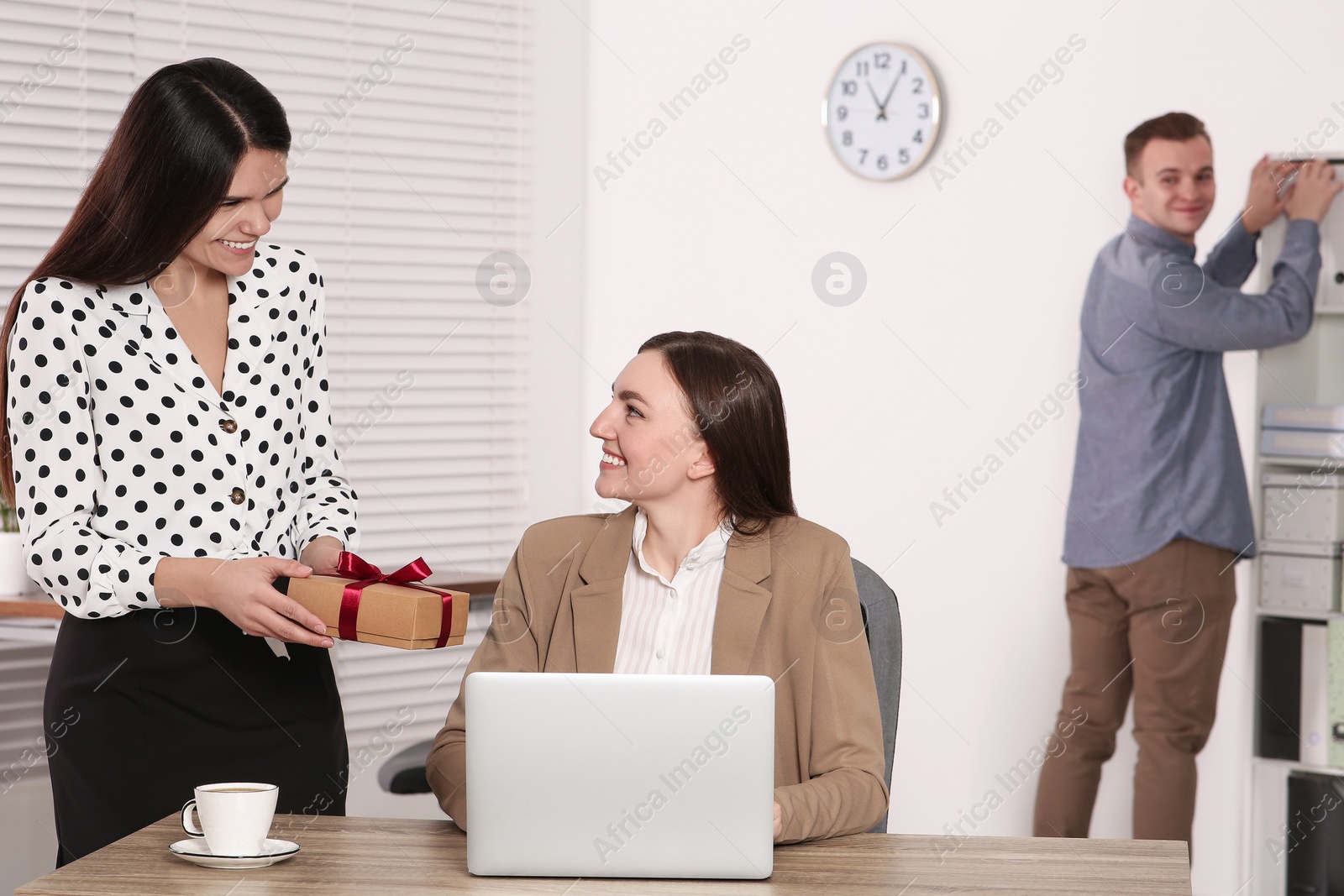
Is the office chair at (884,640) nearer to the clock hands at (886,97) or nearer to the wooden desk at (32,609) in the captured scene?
the wooden desk at (32,609)

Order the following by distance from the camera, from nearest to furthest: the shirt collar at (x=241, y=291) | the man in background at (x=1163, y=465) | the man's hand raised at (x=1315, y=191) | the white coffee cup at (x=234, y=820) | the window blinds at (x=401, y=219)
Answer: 1. the white coffee cup at (x=234, y=820)
2. the shirt collar at (x=241, y=291)
3. the man's hand raised at (x=1315, y=191)
4. the man in background at (x=1163, y=465)
5. the window blinds at (x=401, y=219)

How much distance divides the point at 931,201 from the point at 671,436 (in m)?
2.37

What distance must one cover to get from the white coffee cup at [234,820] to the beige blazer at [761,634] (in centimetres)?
25

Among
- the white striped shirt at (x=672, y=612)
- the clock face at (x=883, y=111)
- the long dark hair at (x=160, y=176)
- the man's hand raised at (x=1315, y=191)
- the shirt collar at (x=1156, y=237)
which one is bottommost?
the white striped shirt at (x=672, y=612)

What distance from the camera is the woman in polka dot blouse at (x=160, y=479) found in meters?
1.70

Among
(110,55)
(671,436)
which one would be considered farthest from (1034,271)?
(110,55)

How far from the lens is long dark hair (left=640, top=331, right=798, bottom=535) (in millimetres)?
1943

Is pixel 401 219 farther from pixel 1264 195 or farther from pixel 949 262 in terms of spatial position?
pixel 1264 195

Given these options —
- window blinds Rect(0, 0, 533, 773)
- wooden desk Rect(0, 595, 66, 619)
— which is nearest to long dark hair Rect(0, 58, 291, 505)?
wooden desk Rect(0, 595, 66, 619)

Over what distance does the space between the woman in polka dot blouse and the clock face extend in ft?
8.55

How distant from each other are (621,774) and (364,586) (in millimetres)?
427

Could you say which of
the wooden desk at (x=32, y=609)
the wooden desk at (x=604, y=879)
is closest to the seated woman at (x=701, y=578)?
the wooden desk at (x=604, y=879)

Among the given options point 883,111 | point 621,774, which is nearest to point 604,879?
point 621,774

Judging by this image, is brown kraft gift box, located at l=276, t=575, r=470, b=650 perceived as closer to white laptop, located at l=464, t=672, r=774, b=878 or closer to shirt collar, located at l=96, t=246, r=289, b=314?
white laptop, located at l=464, t=672, r=774, b=878
